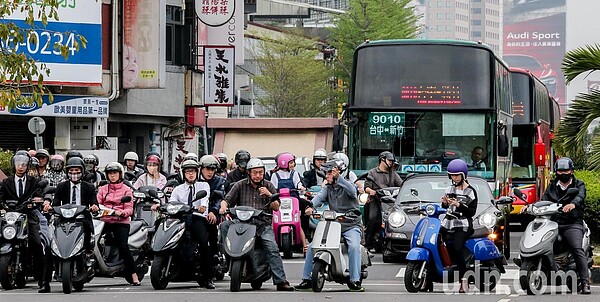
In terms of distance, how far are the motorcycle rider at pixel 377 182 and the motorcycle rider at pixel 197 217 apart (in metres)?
5.84

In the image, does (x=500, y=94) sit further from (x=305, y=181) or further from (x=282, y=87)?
(x=282, y=87)

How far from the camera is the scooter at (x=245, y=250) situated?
15.2 meters

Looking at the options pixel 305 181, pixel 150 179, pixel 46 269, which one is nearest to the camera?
pixel 46 269

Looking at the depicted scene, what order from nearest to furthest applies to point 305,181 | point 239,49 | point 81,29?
point 305,181, point 81,29, point 239,49

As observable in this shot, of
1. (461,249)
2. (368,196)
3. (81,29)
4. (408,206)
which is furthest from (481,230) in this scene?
(81,29)

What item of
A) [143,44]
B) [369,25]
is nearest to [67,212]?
[143,44]

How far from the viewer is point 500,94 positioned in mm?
24125

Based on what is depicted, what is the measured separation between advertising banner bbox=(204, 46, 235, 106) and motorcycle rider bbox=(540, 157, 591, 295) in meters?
29.3

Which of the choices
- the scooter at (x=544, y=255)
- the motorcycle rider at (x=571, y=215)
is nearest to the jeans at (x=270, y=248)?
the scooter at (x=544, y=255)

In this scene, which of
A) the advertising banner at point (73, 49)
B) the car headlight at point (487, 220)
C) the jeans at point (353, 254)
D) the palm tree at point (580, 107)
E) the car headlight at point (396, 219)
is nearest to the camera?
the jeans at point (353, 254)

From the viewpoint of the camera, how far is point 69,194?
1606cm

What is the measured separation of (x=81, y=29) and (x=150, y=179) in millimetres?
18413

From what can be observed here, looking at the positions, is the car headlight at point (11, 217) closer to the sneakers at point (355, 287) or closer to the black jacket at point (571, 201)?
the sneakers at point (355, 287)

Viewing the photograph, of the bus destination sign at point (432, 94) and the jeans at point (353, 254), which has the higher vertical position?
the bus destination sign at point (432, 94)
